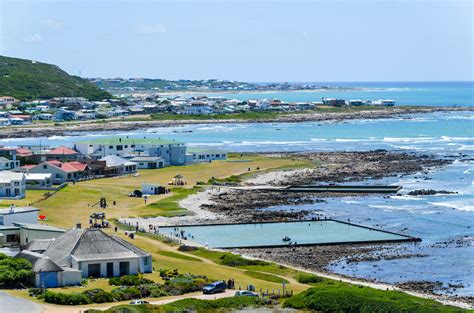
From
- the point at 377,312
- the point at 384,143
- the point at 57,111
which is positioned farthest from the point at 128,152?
the point at 57,111

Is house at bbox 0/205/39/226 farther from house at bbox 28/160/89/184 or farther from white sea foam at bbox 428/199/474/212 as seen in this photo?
white sea foam at bbox 428/199/474/212

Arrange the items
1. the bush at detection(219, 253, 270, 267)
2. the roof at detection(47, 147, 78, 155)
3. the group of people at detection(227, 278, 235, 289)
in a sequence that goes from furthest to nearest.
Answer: the roof at detection(47, 147, 78, 155) < the bush at detection(219, 253, 270, 267) < the group of people at detection(227, 278, 235, 289)

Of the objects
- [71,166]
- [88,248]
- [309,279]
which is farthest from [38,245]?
[71,166]

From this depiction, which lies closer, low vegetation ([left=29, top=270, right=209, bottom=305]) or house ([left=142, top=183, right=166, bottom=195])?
low vegetation ([left=29, top=270, right=209, bottom=305])

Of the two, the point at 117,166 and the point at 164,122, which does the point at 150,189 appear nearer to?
the point at 117,166

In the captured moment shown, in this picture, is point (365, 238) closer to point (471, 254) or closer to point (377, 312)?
point (471, 254)

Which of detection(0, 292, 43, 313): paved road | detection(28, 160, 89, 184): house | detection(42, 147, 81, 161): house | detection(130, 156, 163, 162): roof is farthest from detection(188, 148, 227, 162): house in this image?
detection(0, 292, 43, 313): paved road

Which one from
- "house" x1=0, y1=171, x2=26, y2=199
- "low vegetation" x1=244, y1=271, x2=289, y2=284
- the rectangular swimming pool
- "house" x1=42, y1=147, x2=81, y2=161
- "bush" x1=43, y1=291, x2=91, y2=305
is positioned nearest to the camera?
"bush" x1=43, y1=291, x2=91, y2=305
